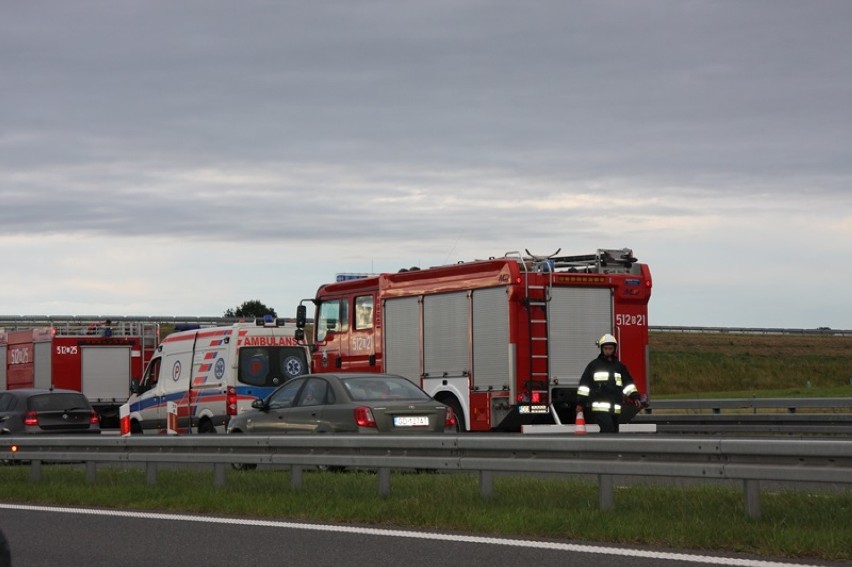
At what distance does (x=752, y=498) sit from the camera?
10477 mm

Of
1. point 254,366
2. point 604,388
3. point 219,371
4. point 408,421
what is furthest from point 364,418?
point 219,371

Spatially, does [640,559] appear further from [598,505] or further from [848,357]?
[848,357]

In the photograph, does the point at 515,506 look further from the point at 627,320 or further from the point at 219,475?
the point at 627,320

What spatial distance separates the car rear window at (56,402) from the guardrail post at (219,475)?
379 inches

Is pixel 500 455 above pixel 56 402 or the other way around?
the other way around

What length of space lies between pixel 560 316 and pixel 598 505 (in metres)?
10.2

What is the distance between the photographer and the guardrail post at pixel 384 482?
13336 mm

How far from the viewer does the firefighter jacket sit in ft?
51.8

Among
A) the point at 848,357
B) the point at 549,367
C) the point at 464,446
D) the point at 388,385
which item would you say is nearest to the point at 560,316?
the point at 549,367

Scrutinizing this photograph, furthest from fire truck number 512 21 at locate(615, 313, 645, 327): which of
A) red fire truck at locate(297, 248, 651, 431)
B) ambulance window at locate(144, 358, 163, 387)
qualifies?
ambulance window at locate(144, 358, 163, 387)

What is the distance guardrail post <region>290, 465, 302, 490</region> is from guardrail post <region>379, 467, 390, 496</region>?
1207mm

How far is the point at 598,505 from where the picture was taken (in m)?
11.8

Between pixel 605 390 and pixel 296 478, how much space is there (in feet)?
12.0

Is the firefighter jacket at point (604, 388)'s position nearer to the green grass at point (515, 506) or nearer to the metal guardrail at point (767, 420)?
the green grass at point (515, 506)
